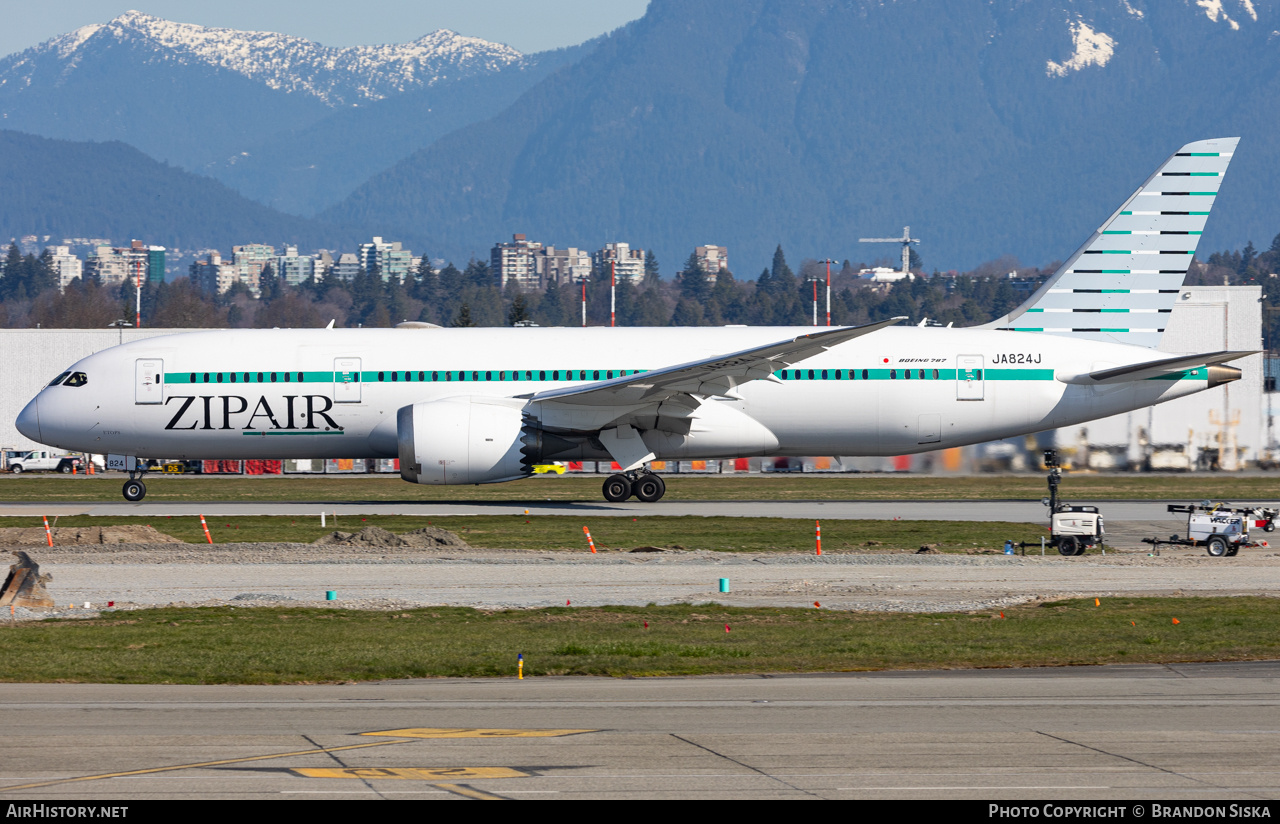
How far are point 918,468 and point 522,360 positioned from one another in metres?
16.7

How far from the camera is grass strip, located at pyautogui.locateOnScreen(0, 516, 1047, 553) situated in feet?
97.1

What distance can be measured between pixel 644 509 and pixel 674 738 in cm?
2507

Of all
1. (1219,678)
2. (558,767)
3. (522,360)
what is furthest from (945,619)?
(522,360)

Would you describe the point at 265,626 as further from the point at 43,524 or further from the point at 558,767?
the point at 43,524

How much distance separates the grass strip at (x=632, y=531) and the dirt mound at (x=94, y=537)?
0.88 metres

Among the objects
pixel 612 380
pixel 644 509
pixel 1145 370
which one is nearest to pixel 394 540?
pixel 612 380

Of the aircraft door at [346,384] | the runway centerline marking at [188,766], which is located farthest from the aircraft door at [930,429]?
the runway centerline marking at [188,766]

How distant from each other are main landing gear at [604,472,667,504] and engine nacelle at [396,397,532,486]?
316 cm

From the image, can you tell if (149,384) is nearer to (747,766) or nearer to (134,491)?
(134,491)

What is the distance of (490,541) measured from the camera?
98.5ft

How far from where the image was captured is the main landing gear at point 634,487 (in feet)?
128

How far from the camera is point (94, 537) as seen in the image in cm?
2984

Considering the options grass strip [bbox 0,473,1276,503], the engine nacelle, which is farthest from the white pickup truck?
the engine nacelle

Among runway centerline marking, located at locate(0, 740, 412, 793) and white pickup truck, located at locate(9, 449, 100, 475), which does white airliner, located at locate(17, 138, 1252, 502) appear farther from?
white pickup truck, located at locate(9, 449, 100, 475)
